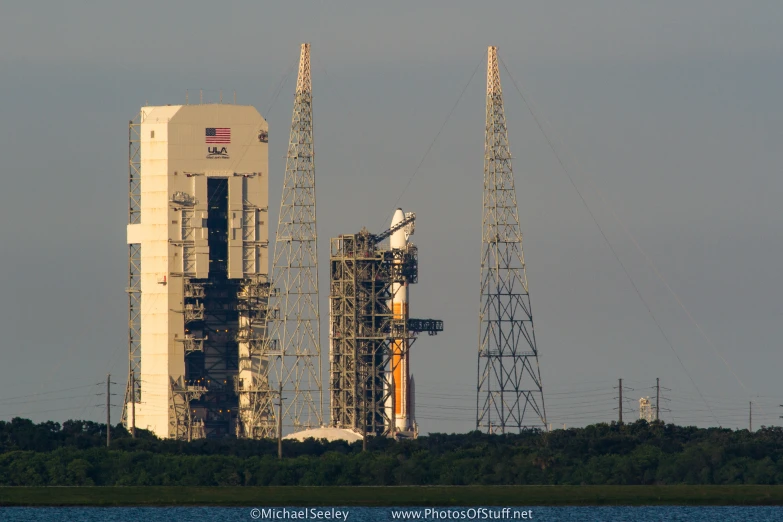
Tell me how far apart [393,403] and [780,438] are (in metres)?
34.5

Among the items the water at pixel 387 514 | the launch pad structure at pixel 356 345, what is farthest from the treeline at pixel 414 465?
the launch pad structure at pixel 356 345

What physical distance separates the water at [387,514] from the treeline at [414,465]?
10361 millimetres

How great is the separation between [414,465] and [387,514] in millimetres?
18041

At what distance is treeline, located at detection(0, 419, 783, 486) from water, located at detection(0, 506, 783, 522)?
10.4 m

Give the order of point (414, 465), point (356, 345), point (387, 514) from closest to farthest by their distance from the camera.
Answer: point (387, 514), point (414, 465), point (356, 345)

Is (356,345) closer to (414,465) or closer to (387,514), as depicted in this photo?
(414,465)

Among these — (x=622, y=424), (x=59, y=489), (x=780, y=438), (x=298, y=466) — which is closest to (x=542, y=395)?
(x=622, y=424)

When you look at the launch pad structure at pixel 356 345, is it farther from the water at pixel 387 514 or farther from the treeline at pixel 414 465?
the water at pixel 387 514

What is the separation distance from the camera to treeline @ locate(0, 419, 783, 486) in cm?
16075

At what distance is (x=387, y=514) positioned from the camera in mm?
145125

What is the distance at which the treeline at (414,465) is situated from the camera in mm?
160750

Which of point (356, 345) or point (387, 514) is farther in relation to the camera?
point (356, 345)

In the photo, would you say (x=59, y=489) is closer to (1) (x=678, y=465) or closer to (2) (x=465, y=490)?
(2) (x=465, y=490)

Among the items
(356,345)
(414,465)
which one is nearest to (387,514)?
(414,465)
